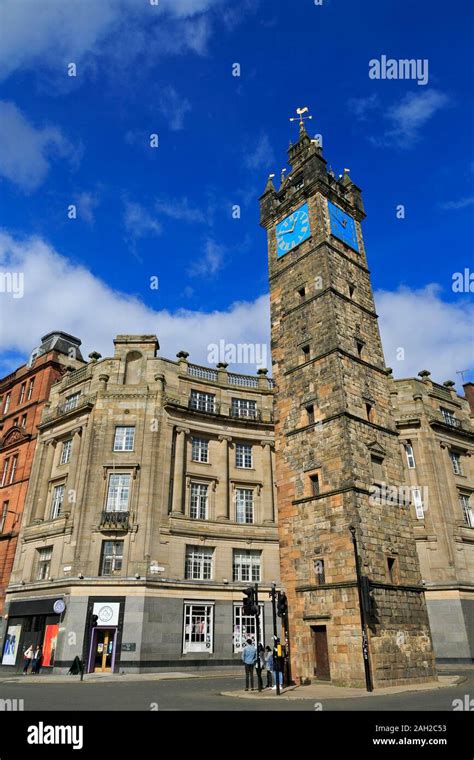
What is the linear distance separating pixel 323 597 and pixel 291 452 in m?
7.07

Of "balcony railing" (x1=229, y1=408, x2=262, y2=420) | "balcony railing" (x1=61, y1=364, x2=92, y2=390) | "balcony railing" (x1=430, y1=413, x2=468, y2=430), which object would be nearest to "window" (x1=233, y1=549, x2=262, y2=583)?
"balcony railing" (x1=229, y1=408, x2=262, y2=420)

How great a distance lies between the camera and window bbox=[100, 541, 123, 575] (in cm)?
3056

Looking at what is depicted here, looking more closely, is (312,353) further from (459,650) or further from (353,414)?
(459,650)

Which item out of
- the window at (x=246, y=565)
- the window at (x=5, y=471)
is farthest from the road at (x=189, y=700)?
the window at (x=5, y=471)

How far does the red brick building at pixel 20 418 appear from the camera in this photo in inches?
1495

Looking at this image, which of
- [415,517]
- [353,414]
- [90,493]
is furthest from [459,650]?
[90,493]

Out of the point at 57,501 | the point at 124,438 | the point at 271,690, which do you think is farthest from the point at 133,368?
the point at 271,690

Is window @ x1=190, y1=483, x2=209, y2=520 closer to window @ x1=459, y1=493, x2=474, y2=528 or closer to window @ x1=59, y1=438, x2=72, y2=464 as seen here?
window @ x1=59, y1=438, x2=72, y2=464

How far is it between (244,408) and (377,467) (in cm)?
1652

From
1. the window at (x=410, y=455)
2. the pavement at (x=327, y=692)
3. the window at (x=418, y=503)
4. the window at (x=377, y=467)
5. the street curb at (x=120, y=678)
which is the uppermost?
the window at (x=410, y=455)

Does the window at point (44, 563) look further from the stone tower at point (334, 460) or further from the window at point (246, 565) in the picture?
the stone tower at point (334, 460)

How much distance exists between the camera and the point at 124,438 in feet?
113

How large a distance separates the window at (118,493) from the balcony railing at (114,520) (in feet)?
2.04

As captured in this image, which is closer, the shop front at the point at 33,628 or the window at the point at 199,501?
the shop front at the point at 33,628
